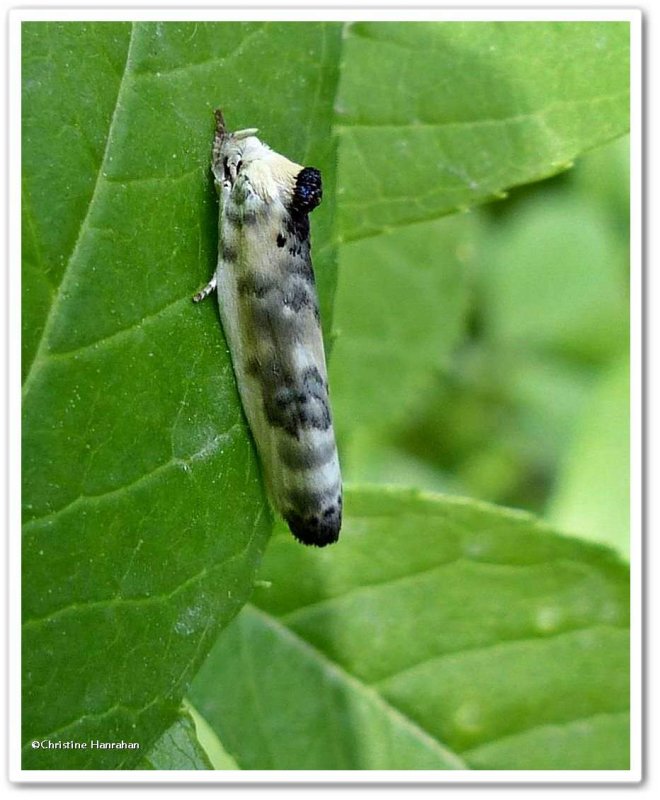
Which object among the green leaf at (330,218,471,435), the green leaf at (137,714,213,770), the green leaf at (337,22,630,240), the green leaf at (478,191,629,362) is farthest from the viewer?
the green leaf at (478,191,629,362)

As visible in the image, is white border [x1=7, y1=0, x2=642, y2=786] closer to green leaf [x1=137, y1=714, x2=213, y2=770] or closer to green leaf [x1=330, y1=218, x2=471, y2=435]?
green leaf [x1=137, y1=714, x2=213, y2=770]

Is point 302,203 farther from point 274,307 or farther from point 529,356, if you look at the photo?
point 529,356

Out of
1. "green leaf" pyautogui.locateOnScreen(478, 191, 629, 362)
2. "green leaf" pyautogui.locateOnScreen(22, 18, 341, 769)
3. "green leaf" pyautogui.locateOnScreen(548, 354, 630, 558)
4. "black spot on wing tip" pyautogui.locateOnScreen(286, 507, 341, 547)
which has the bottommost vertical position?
"green leaf" pyautogui.locateOnScreen(548, 354, 630, 558)

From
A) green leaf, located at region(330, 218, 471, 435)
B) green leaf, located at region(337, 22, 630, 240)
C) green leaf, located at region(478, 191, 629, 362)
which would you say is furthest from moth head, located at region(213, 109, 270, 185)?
green leaf, located at region(478, 191, 629, 362)

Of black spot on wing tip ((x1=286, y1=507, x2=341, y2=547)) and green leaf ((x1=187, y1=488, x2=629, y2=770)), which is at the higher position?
black spot on wing tip ((x1=286, y1=507, x2=341, y2=547))

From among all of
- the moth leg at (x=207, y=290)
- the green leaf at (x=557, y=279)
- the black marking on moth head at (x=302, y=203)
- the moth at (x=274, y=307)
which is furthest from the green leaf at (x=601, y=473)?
the moth leg at (x=207, y=290)

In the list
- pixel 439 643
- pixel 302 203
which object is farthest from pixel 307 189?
pixel 439 643

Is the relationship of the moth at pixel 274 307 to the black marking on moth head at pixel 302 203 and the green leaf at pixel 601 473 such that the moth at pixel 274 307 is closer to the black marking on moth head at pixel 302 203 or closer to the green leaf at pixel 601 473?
the black marking on moth head at pixel 302 203
